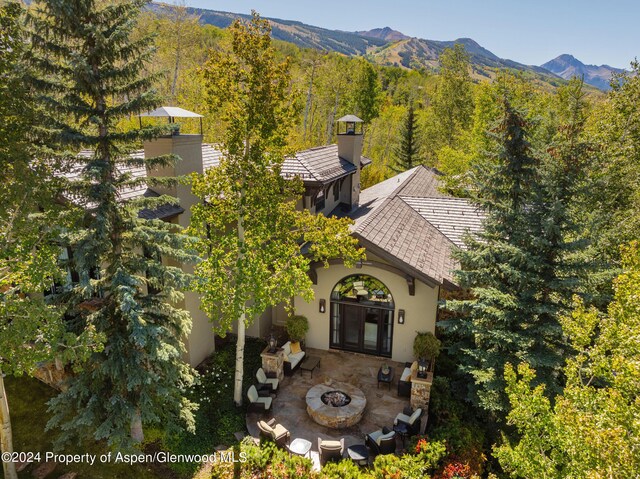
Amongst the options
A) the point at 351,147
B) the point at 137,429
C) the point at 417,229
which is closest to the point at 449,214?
the point at 417,229

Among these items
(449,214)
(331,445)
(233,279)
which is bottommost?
(331,445)

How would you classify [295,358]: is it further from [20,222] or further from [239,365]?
[20,222]

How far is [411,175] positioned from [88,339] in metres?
24.4

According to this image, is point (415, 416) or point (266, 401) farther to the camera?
point (266, 401)

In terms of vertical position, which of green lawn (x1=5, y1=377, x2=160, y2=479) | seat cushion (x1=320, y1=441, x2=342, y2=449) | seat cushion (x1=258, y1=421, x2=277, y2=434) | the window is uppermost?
the window

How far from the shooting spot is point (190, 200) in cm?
1377

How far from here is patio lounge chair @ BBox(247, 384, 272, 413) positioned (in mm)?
12219

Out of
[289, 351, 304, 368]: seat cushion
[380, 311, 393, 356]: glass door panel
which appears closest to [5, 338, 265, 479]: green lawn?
[289, 351, 304, 368]: seat cushion

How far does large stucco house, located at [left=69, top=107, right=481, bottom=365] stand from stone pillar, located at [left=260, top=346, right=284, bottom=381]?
2570 millimetres

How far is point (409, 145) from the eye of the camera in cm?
4847

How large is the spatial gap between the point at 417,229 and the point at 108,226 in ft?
42.3

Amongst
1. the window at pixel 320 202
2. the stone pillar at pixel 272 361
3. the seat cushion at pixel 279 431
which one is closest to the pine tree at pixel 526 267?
the seat cushion at pixel 279 431

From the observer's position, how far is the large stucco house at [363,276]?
44.1 ft

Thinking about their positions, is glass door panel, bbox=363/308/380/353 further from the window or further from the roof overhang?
the window
